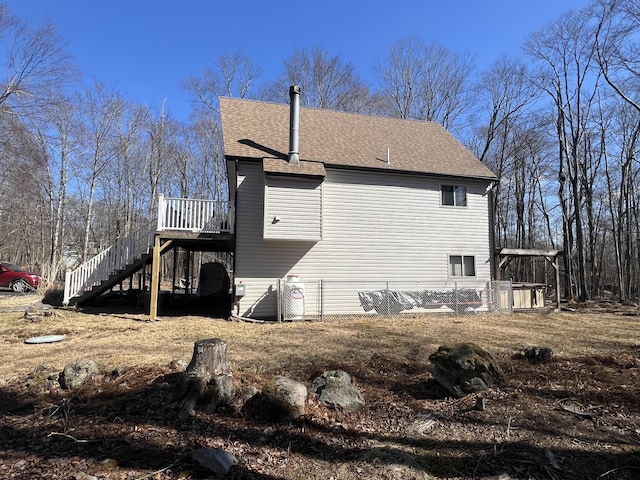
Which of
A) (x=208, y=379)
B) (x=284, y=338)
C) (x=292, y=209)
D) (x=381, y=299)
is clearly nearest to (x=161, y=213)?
(x=292, y=209)

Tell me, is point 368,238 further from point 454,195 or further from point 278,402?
point 278,402

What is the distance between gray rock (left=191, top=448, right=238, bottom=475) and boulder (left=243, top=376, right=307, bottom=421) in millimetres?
757

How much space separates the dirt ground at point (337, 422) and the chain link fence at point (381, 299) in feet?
13.4

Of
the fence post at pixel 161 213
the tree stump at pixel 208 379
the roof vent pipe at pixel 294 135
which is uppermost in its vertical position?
the roof vent pipe at pixel 294 135

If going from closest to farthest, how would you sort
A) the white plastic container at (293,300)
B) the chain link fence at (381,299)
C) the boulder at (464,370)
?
the boulder at (464,370), the white plastic container at (293,300), the chain link fence at (381,299)

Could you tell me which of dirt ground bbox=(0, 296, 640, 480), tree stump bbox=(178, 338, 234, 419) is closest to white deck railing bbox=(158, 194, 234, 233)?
dirt ground bbox=(0, 296, 640, 480)

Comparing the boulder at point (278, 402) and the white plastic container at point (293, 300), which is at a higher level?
the white plastic container at point (293, 300)

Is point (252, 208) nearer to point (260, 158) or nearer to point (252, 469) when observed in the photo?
point (260, 158)

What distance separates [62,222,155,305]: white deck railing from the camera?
1187cm

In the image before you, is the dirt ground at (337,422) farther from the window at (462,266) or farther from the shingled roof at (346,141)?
the shingled roof at (346,141)

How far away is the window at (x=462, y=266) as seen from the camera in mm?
13586

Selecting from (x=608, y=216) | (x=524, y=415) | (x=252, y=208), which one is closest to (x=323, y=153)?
(x=252, y=208)

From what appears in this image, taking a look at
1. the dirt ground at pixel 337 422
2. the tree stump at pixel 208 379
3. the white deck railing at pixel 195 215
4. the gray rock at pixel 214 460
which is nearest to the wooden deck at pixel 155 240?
the white deck railing at pixel 195 215

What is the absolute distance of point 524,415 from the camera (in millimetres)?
3879
